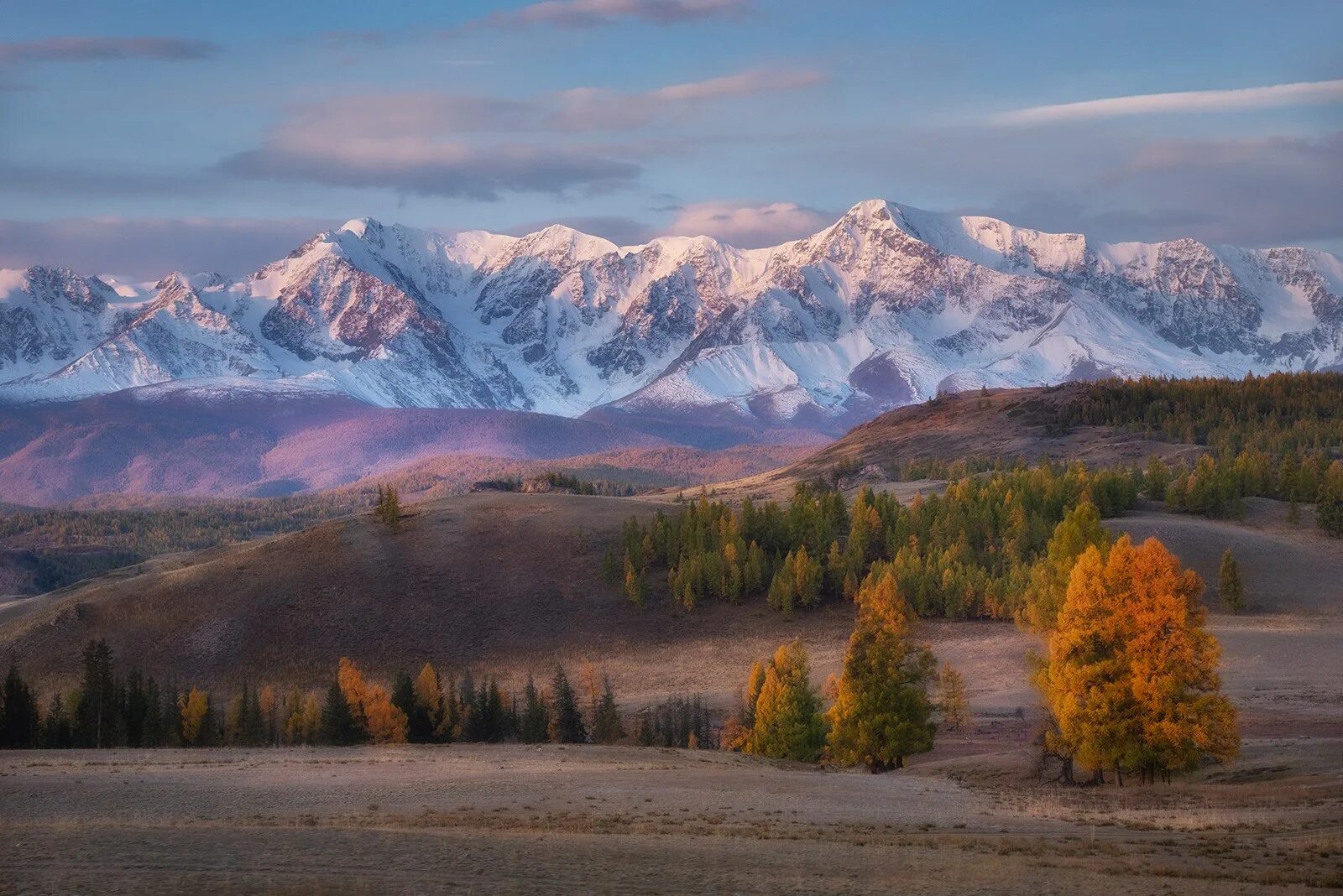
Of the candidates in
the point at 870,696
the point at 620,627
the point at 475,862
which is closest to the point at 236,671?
the point at 620,627

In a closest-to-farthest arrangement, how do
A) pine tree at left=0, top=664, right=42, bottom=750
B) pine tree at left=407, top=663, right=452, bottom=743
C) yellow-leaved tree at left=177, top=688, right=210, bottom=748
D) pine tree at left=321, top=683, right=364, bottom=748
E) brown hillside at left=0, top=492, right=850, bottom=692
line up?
pine tree at left=0, top=664, right=42, bottom=750, pine tree at left=321, top=683, right=364, bottom=748, pine tree at left=407, top=663, right=452, bottom=743, yellow-leaved tree at left=177, top=688, right=210, bottom=748, brown hillside at left=0, top=492, right=850, bottom=692

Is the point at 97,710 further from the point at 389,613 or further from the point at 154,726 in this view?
the point at 389,613


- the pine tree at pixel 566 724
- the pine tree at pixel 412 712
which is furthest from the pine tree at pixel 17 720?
the pine tree at pixel 566 724

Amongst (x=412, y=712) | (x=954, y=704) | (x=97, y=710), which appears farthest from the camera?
(x=412, y=712)

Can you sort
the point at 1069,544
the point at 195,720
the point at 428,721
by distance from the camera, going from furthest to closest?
the point at 195,720, the point at 428,721, the point at 1069,544

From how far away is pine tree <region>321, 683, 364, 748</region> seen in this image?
270 feet

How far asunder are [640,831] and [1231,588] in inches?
4015

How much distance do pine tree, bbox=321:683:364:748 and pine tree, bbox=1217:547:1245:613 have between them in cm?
7640

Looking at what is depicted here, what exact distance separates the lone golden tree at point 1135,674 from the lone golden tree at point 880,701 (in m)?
10.9

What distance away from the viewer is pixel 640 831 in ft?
116

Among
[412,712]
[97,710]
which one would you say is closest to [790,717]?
[412,712]

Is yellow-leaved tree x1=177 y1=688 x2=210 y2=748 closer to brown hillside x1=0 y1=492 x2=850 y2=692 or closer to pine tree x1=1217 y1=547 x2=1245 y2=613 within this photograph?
Result: brown hillside x1=0 y1=492 x2=850 y2=692

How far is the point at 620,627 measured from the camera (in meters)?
144

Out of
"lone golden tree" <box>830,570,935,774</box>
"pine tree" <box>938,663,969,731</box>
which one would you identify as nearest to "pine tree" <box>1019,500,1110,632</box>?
"pine tree" <box>938,663,969,731</box>
